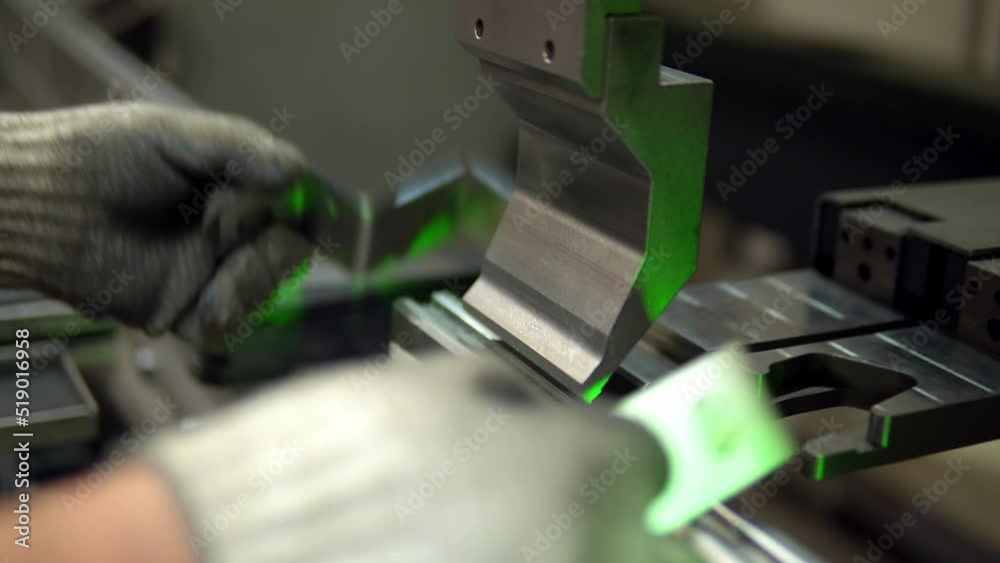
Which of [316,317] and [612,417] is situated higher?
[612,417]

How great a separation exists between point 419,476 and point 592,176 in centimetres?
26

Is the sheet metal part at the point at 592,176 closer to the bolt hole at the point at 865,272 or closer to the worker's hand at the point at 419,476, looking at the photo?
the worker's hand at the point at 419,476

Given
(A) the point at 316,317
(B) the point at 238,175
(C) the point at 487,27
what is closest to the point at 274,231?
(B) the point at 238,175

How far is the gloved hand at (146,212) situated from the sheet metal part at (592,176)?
0.41 m

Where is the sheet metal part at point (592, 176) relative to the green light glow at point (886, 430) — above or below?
above

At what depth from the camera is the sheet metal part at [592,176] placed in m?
0.67

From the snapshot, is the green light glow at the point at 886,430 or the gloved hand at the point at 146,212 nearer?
the green light glow at the point at 886,430

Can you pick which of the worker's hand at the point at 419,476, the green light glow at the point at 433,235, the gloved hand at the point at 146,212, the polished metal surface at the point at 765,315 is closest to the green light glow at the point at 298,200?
the gloved hand at the point at 146,212

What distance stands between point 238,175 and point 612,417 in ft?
1.98

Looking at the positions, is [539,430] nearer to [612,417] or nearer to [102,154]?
[612,417]

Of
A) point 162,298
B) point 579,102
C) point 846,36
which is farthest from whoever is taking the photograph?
point 846,36

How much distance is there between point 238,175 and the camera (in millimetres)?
1120

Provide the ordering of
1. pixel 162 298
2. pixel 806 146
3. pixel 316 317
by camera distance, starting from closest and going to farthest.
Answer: pixel 162 298
pixel 316 317
pixel 806 146

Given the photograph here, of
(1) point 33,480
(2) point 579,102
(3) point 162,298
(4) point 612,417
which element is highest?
(2) point 579,102
